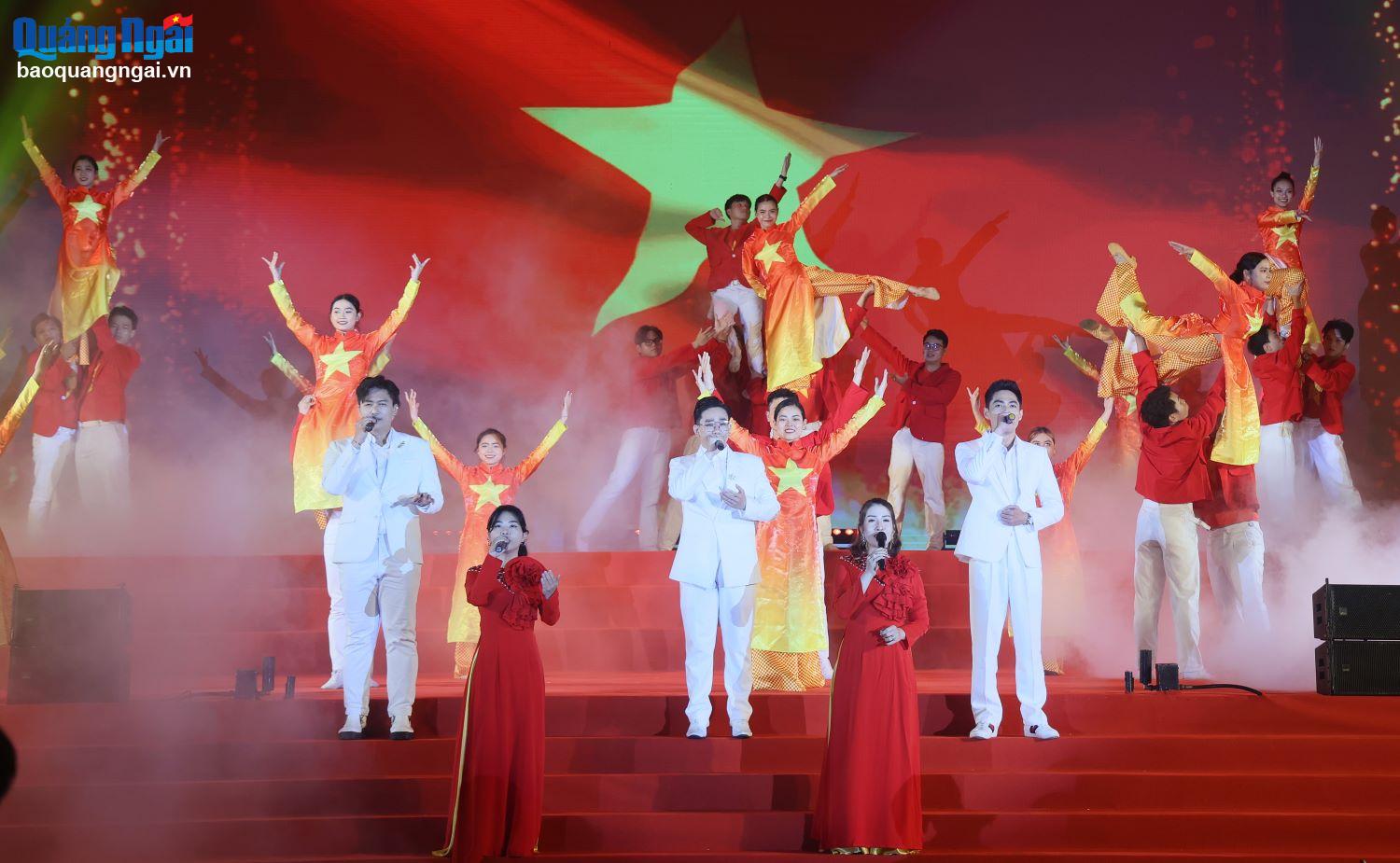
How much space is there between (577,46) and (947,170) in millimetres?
2694

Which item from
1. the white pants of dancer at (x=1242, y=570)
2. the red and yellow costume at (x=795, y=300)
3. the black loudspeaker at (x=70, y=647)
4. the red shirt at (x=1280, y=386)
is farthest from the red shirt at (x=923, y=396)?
the black loudspeaker at (x=70, y=647)

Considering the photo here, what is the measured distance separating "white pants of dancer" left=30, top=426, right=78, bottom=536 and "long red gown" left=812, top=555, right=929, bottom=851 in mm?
5848

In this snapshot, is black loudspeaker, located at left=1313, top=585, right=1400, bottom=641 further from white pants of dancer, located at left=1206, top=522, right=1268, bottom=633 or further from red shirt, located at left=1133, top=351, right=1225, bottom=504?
red shirt, located at left=1133, top=351, right=1225, bottom=504

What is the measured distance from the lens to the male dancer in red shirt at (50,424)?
9.36 meters

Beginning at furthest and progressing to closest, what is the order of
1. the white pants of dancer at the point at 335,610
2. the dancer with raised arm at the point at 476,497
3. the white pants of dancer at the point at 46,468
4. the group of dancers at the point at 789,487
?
1. the white pants of dancer at the point at 46,468
2. the dancer with raised arm at the point at 476,497
3. the white pants of dancer at the point at 335,610
4. the group of dancers at the point at 789,487

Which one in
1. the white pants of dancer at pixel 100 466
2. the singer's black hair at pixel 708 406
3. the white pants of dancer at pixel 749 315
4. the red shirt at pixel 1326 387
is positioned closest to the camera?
the singer's black hair at pixel 708 406

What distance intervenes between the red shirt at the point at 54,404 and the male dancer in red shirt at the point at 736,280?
4.08m

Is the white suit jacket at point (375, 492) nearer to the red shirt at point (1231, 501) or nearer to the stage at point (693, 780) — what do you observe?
the stage at point (693, 780)

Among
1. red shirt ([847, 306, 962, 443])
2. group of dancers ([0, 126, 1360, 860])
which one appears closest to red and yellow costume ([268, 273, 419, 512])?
group of dancers ([0, 126, 1360, 860])

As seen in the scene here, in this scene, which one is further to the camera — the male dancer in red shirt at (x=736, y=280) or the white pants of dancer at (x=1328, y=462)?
the white pants of dancer at (x=1328, y=462)

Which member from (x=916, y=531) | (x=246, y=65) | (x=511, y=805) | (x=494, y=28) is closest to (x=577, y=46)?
(x=494, y=28)

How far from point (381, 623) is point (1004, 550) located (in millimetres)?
2608

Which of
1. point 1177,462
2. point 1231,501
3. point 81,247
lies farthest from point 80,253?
point 1231,501

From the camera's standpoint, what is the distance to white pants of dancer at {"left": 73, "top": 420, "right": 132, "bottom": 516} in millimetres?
9484
